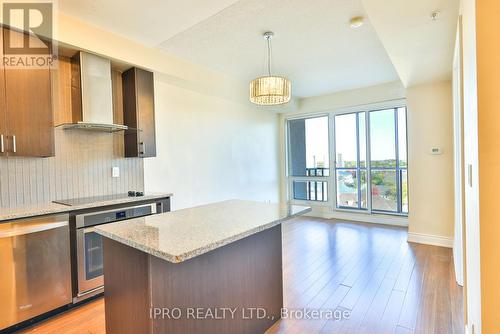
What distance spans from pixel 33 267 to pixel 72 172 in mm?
1053

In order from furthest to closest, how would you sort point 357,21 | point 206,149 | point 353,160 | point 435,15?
1. point 353,160
2. point 206,149
3. point 357,21
4. point 435,15

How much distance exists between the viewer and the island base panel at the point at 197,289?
4.33 ft

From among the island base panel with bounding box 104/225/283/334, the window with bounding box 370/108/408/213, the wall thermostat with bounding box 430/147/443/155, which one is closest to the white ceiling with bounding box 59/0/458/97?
the wall thermostat with bounding box 430/147/443/155

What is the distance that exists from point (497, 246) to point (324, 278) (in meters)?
2.04

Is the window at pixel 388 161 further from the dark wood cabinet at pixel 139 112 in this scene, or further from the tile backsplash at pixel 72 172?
the tile backsplash at pixel 72 172

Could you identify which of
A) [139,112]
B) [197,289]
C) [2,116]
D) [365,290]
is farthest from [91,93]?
[365,290]

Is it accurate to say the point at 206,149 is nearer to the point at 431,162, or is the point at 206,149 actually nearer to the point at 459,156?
the point at 459,156

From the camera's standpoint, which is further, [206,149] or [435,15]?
[206,149]

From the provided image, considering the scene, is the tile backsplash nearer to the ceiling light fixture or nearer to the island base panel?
the island base panel

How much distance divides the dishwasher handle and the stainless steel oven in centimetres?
15

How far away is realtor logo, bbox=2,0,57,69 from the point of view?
2.19 metres

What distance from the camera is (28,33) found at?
2.33 m

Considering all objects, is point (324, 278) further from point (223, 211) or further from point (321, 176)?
point (321, 176)

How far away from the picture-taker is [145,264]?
1.31 metres
